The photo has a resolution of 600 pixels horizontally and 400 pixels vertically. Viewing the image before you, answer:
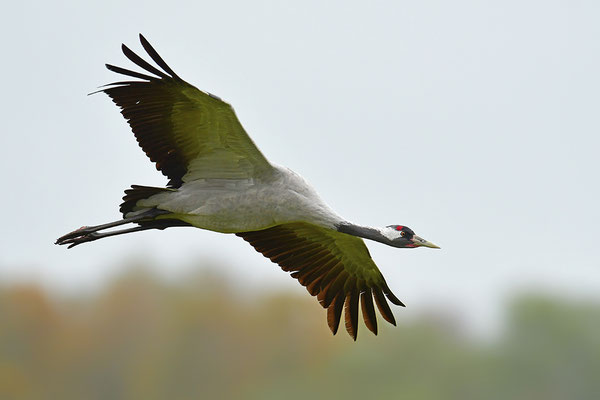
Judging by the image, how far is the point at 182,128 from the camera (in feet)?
42.5

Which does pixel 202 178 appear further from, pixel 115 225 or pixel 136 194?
pixel 115 225

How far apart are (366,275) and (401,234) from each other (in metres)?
1.58

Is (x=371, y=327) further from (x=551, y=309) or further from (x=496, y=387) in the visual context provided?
(x=551, y=309)

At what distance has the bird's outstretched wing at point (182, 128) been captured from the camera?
12453 millimetres

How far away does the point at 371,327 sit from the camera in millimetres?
14984

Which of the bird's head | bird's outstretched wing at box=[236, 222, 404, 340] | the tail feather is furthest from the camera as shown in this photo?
bird's outstretched wing at box=[236, 222, 404, 340]

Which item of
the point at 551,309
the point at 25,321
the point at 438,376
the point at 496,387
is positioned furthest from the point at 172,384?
the point at 551,309

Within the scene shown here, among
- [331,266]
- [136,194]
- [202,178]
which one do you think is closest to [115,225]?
[136,194]

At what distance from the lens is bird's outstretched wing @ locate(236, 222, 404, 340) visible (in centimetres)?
1456

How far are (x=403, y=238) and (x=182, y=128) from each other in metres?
2.82

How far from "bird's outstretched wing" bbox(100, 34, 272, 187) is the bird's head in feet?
5.33

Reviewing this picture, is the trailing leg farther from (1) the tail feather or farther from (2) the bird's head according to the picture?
(2) the bird's head

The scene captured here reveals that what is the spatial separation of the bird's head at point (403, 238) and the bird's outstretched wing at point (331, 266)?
3.15 ft

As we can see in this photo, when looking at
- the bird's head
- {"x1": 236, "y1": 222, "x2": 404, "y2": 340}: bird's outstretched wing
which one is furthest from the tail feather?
the bird's head
